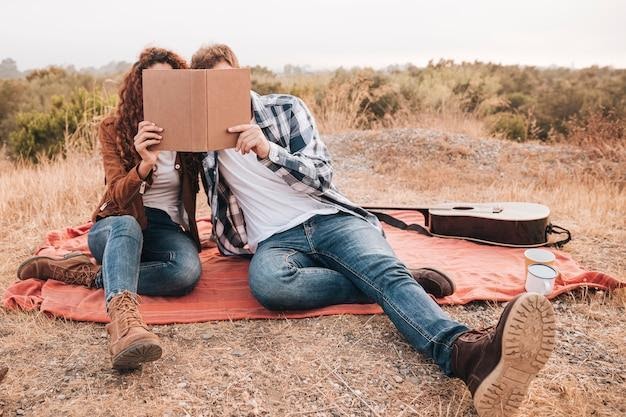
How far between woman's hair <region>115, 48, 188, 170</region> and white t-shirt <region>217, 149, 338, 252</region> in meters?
0.38

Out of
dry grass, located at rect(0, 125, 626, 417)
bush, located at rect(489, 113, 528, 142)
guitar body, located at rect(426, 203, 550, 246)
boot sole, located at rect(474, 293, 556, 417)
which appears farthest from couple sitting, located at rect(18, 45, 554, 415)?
bush, located at rect(489, 113, 528, 142)

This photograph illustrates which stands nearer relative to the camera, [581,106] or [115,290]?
[115,290]

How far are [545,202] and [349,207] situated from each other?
2346 millimetres

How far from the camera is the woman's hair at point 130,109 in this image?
236 cm

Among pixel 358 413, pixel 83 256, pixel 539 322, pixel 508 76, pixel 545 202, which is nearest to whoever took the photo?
pixel 539 322

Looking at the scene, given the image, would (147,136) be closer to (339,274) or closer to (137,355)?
(137,355)

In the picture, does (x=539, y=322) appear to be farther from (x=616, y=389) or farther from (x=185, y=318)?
(x=185, y=318)

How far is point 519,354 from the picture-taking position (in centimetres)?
158

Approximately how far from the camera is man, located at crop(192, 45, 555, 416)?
1920 mm

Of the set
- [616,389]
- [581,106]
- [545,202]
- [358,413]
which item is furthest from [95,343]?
[581,106]

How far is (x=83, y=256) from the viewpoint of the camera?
2.71 m

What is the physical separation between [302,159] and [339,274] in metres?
0.50

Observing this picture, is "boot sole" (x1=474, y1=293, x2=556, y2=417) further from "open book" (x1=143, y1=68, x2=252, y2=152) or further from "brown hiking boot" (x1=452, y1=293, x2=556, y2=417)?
"open book" (x1=143, y1=68, x2=252, y2=152)

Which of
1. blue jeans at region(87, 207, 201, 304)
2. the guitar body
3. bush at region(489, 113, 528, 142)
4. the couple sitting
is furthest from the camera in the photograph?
bush at region(489, 113, 528, 142)
